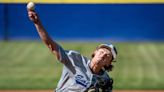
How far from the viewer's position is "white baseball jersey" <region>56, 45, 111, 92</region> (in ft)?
12.4

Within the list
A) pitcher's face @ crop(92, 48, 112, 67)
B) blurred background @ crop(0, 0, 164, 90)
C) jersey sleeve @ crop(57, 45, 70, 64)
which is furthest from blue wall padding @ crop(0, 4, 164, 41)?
jersey sleeve @ crop(57, 45, 70, 64)

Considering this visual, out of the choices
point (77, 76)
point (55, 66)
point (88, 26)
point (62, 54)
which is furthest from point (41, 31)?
point (88, 26)

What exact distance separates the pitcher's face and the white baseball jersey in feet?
0.27

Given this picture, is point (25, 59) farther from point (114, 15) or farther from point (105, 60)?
point (105, 60)

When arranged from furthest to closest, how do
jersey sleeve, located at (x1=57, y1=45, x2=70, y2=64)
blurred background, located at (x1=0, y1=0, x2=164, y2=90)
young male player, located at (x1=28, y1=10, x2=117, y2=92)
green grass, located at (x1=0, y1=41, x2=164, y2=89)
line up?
blurred background, located at (x1=0, y1=0, x2=164, y2=90)
green grass, located at (x1=0, y1=41, x2=164, y2=89)
young male player, located at (x1=28, y1=10, x2=117, y2=92)
jersey sleeve, located at (x1=57, y1=45, x2=70, y2=64)

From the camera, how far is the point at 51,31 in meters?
14.0

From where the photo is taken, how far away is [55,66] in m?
11.7

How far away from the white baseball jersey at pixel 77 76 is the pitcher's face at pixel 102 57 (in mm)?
83

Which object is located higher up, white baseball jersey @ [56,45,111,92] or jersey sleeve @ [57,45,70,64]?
jersey sleeve @ [57,45,70,64]

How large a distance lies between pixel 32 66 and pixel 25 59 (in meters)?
0.78

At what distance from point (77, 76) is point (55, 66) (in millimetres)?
7924

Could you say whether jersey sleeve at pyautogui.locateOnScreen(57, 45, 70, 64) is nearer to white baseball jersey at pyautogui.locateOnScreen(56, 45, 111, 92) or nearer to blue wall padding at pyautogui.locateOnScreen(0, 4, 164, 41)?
white baseball jersey at pyautogui.locateOnScreen(56, 45, 111, 92)

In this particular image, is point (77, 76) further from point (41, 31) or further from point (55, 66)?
point (55, 66)

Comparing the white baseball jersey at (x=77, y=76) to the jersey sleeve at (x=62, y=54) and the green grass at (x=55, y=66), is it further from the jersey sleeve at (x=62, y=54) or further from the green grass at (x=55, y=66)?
the green grass at (x=55, y=66)
